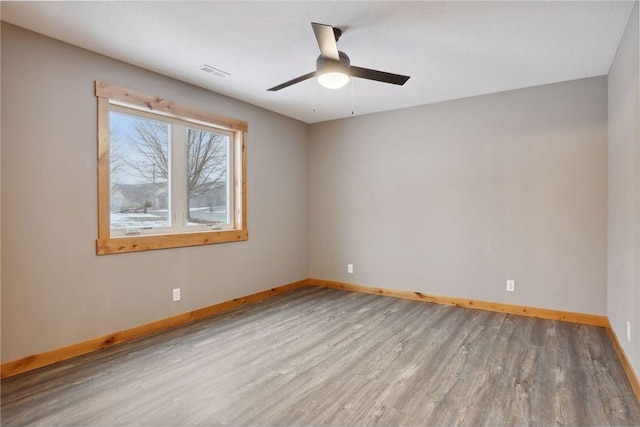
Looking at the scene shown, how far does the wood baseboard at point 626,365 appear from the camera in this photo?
229 cm

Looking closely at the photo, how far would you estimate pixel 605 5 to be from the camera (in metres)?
2.33

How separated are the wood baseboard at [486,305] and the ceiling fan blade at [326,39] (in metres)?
3.35

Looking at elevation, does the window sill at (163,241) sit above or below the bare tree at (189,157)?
below

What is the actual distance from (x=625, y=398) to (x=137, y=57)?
4.52 metres

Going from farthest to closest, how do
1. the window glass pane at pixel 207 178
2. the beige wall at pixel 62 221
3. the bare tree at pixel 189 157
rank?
the window glass pane at pixel 207 178, the bare tree at pixel 189 157, the beige wall at pixel 62 221

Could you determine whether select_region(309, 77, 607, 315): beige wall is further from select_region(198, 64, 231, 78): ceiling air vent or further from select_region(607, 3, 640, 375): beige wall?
select_region(198, 64, 231, 78): ceiling air vent

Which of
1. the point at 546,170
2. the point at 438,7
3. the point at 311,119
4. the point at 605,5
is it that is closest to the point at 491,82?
the point at 546,170

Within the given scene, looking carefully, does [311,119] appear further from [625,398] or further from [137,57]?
[625,398]

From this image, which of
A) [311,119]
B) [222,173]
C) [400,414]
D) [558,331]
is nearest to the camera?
[400,414]

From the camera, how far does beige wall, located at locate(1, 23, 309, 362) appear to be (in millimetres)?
2570

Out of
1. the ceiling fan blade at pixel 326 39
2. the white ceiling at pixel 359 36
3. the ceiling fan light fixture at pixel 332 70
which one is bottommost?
the ceiling fan light fixture at pixel 332 70

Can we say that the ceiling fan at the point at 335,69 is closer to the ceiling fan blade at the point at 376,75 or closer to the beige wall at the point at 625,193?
the ceiling fan blade at the point at 376,75

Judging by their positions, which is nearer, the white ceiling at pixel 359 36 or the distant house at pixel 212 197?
the white ceiling at pixel 359 36

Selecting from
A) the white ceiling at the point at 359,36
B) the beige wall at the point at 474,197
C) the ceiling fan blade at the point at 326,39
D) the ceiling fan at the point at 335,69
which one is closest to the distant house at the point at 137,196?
the white ceiling at the point at 359,36
